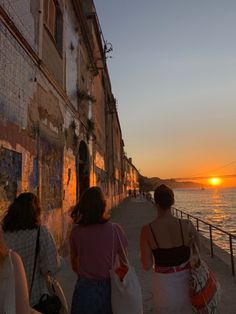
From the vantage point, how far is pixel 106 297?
109 inches

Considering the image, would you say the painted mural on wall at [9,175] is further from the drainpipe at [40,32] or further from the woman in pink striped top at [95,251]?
the drainpipe at [40,32]

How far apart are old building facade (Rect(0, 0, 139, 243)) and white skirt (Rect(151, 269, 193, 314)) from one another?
2686 millimetres

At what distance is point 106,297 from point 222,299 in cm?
282

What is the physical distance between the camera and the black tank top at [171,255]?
111 inches

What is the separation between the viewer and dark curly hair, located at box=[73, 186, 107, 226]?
9.11 ft

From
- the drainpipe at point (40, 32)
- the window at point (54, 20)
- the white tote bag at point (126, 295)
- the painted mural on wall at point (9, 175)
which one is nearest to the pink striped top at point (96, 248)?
the white tote bag at point (126, 295)

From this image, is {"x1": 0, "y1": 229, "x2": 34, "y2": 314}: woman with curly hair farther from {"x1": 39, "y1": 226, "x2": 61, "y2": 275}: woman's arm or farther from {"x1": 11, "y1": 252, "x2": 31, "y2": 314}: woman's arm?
{"x1": 39, "y1": 226, "x2": 61, "y2": 275}: woman's arm

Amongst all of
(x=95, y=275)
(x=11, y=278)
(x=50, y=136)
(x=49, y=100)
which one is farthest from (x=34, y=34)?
(x=11, y=278)

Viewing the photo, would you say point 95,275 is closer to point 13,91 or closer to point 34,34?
point 13,91

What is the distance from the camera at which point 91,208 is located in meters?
2.78

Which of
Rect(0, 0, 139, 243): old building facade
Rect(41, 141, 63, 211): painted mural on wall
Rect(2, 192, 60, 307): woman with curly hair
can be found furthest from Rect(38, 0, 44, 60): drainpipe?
Rect(2, 192, 60, 307): woman with curly hair

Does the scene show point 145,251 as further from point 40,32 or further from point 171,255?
point 40,32

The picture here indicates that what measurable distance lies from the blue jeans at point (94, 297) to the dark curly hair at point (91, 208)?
0.52 meters

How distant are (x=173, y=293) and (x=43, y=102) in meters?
5.09
